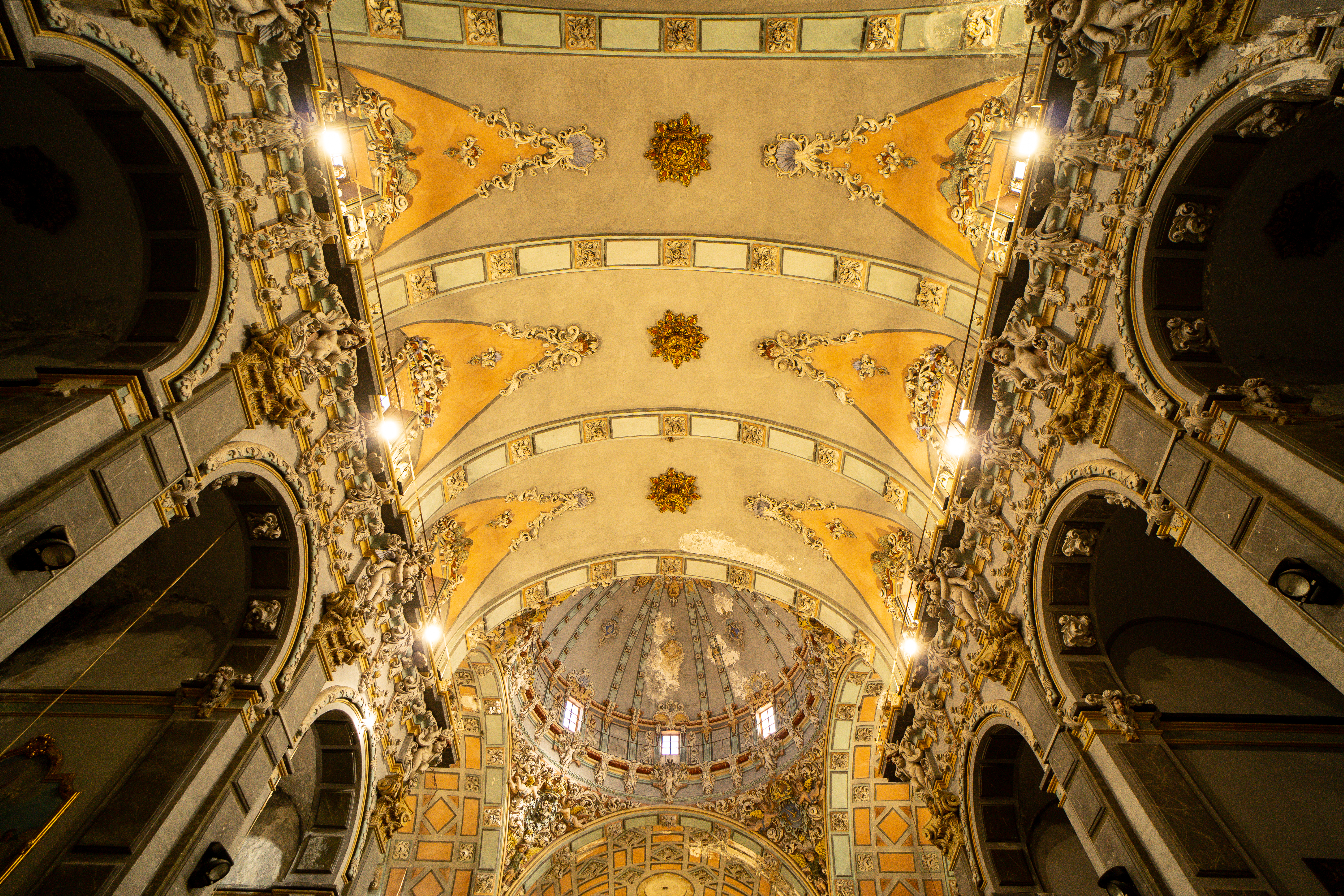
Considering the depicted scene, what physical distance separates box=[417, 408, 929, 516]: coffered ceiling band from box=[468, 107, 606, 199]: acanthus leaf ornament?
16.6 feet

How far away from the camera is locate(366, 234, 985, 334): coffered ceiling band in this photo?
1164 cm

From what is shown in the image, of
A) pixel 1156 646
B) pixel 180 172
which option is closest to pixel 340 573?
pixel 180 172

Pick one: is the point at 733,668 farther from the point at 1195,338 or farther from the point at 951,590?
the point at 1195,338

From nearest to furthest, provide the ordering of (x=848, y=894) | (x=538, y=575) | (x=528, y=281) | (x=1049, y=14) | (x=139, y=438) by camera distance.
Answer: (x=139, y=438) < (x=1049, y=14) < (x=528, y=281) < (x=538, y=575) < (x=848, y=894)

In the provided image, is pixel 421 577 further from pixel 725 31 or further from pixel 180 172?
pixel 725 31

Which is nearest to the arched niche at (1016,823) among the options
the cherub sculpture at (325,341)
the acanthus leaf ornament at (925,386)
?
the acanthus leaf ornament at (925,386)

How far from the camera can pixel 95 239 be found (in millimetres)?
7609

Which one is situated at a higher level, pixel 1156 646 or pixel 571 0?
pixel 571 0

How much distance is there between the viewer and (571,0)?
10.1 meters

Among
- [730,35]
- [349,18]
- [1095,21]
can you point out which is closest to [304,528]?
[349,18]

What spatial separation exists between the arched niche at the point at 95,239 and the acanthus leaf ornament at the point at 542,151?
16.4 feet

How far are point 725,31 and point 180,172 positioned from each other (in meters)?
7.12

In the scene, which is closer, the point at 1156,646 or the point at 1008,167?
the point at 1156,646

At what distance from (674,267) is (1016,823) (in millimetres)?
10359
